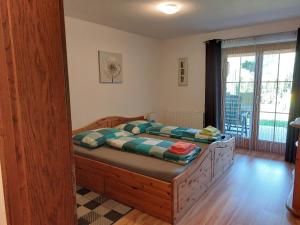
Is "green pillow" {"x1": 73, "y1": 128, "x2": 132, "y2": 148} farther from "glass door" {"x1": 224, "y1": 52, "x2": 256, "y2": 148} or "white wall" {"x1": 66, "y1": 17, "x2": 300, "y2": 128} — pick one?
"glass door" {"x1": 224, "y1": 52, "x2": 256, "y2": 148}

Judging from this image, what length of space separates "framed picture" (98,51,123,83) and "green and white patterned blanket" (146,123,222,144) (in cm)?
114

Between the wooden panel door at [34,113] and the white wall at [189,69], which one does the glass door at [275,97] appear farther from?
the wooden panel door at [34,113]

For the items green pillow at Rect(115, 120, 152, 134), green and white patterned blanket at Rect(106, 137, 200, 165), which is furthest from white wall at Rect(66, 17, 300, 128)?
green and white patterned blanket at Rect(106, 137, 200, 165)

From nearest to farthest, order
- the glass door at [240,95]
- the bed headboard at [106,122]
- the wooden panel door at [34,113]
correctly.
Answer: the wooden panel door at [34,113]
the bed headboard at [106,122]
the glass door at [240,95]

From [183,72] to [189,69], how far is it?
16 cm

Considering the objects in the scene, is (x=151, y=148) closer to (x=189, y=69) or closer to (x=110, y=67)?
(x=110, y=67)

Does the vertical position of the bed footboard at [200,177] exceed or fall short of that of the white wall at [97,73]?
it falls short

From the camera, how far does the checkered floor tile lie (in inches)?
88.3

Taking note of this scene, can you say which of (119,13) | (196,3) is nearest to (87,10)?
(119,13)

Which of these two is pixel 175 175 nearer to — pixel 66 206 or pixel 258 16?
pixel 66 206

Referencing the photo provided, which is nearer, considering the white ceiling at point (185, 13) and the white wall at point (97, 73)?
the white ceiling at point (185, 13)

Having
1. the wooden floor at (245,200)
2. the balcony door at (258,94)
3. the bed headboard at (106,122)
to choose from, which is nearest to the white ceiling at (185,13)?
the balcony door at (258,94)

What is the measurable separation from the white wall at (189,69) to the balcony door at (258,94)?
1.21ft

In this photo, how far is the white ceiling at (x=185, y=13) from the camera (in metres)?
2.72
